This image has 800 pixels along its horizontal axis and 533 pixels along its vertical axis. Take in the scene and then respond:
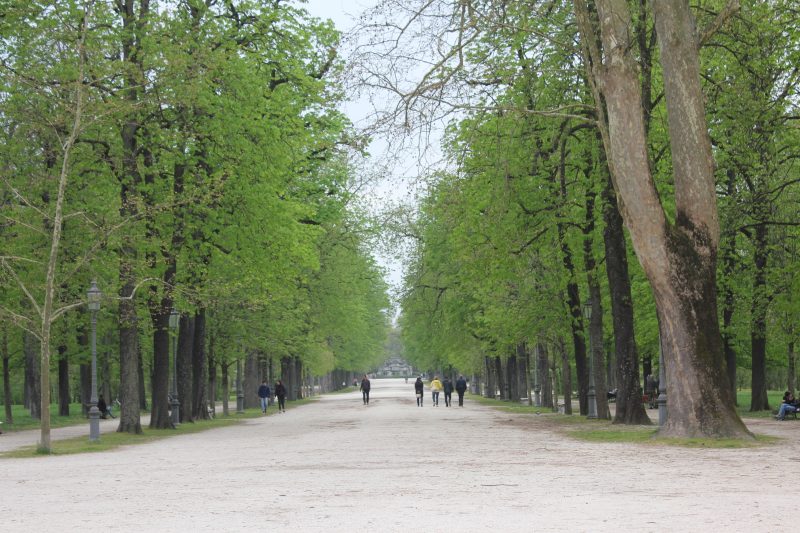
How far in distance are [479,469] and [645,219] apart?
6.34 m

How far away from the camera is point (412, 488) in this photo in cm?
1176

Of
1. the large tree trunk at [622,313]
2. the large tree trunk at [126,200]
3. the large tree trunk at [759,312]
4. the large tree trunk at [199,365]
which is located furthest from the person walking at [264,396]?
the large tree trunk at [622,313]

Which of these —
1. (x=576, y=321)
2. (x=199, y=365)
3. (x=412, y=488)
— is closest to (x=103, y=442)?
(x=199, y=365)

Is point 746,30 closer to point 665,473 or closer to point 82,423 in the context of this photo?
point 665,473

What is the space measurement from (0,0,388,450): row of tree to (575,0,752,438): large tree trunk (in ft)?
17.4

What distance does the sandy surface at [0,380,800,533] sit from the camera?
8.98m

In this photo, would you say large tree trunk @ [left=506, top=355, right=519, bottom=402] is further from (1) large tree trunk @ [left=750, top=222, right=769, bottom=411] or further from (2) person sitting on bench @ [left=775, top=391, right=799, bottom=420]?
(2) person sitting on bench @ [left=775, top=391, right=799, bottom=420]

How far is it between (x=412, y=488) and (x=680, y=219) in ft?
29.2

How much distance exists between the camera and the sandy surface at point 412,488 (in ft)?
29.5

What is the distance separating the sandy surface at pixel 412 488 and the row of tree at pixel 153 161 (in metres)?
5.79

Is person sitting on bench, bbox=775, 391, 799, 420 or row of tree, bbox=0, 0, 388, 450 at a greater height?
row of tree, bbox=0, 0, 388, 450

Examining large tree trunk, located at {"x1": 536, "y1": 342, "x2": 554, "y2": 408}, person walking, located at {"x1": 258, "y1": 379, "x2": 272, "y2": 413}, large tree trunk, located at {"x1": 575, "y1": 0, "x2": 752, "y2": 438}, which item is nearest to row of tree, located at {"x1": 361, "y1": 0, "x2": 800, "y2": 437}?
large tree trunk, located at {"x1": 575, "y1": 0, "x2": 752, "y2": 438}

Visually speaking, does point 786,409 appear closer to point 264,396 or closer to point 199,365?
point 199,365

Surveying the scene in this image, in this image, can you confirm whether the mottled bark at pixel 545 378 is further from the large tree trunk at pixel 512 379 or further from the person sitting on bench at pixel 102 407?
the person sitting on bench at pixel 102 407
